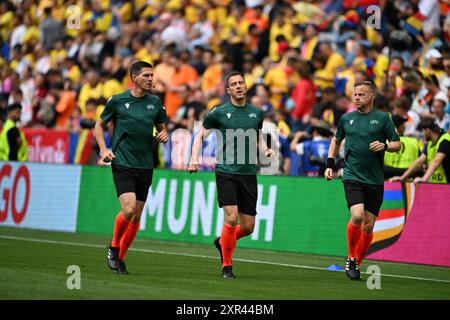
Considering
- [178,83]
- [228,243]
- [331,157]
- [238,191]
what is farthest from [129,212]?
[178,83]

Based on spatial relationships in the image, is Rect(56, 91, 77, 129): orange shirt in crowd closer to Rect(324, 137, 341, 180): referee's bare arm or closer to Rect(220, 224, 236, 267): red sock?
Rect(324, 137, 341, 180): referee's bare arm

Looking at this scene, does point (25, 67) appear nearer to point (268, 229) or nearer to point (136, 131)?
point (268, 229)

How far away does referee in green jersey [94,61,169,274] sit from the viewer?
14.0m

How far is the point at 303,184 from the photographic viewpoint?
18953mm

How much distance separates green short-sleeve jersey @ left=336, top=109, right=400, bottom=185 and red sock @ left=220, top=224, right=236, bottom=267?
163 cm

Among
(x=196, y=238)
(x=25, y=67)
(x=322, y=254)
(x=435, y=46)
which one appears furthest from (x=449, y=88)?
(x=25, y=67)

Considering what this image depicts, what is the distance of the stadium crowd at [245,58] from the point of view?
21109 millimetres

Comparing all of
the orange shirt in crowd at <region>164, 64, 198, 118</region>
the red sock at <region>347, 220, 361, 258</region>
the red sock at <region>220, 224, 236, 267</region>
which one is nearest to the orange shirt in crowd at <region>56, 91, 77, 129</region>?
the orange shirt in crowd at <region>164, 64, 198, 118</region>

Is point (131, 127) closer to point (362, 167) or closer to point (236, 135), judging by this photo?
point (236, 135)

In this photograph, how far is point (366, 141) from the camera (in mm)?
14273

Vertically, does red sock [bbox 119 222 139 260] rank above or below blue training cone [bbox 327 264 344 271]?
above

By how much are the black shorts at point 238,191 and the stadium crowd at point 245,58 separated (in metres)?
4.58

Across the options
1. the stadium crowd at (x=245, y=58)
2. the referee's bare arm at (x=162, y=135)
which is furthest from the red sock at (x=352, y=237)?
the stadium crowd at (x=245, y=58)

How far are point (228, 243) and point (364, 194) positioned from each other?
6.08ft
